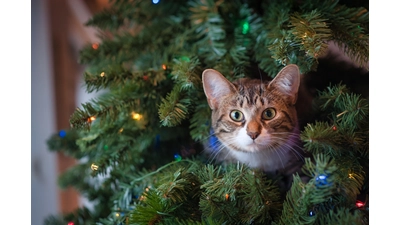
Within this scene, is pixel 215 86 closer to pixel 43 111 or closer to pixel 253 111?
pixel 253 111

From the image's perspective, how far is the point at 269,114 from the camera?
713mm

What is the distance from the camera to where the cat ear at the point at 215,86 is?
0.68 m

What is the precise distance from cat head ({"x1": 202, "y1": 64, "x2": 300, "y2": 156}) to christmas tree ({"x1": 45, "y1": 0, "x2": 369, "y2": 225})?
0.03 m

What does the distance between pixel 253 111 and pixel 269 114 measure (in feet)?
0.12

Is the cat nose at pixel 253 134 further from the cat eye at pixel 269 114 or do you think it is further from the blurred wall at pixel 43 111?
the blurred wall at pixel 43 111

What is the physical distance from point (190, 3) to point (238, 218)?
541mm

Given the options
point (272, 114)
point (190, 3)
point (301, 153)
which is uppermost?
point (190, 3)

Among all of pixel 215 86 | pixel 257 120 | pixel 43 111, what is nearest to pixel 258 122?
pixel 257 120

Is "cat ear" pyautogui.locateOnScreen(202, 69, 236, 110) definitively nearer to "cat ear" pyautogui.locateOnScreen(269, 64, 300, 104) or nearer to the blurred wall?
"cat ear" pyautogui.locateOnScreen(269, 64, 300, 104)

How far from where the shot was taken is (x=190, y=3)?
0.86m
